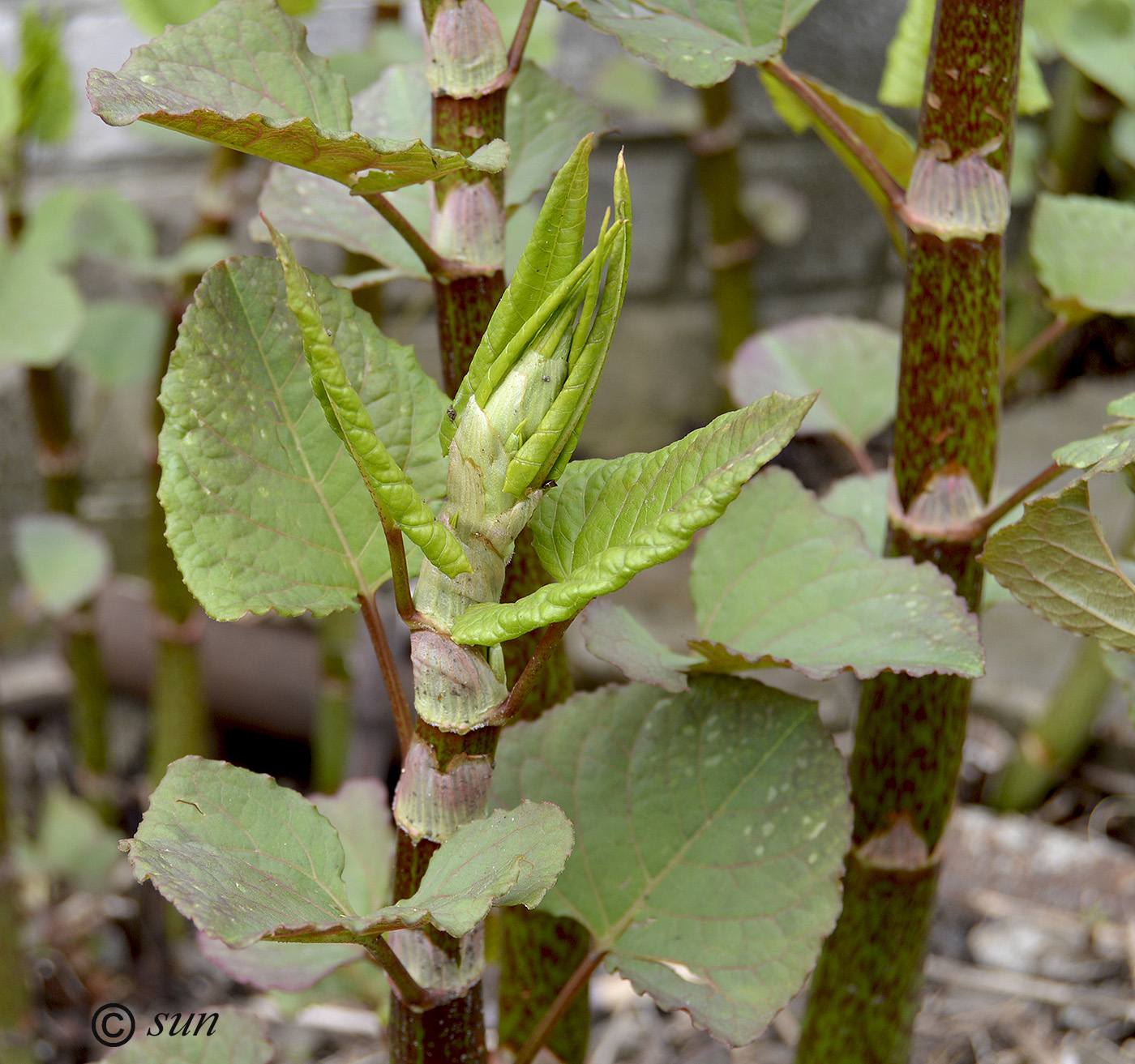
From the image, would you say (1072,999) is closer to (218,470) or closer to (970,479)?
(970,479)

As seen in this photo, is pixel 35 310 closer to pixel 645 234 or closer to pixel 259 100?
pixel 259 100

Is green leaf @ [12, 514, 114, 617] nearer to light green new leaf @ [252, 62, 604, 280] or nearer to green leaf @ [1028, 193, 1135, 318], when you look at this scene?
light green new leaf @ [252, 62, 604, 280]

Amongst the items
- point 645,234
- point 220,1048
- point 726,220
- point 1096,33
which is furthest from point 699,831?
point 645,234

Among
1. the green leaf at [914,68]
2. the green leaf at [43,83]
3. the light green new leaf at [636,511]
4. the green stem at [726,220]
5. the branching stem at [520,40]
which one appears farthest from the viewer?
the green stem at [726,220]

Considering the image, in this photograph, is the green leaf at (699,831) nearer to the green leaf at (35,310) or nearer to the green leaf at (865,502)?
the green leaf at (865,502)

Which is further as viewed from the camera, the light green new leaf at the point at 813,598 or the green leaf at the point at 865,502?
the green leaf at the point at 865,502

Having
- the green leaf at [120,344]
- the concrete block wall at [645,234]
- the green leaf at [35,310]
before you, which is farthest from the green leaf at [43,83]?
the concrete block wall at [645,234]
